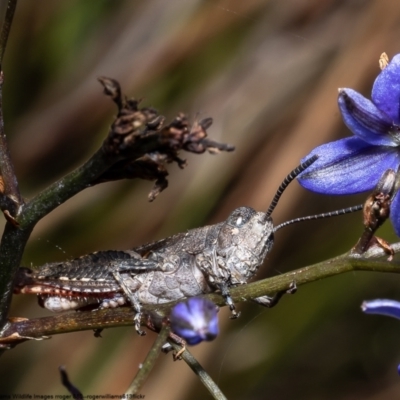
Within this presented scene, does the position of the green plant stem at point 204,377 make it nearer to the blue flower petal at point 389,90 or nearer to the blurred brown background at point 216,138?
the blue flower petal at point 389,90

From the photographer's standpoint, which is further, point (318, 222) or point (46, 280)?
point (318, 222)

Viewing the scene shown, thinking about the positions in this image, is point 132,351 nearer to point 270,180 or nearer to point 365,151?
point 270,180

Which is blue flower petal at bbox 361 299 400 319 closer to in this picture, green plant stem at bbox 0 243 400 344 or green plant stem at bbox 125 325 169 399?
green plant stem at bbox 0 243 400 344

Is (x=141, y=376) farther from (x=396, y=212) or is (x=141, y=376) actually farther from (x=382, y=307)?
(x=396, y=212)

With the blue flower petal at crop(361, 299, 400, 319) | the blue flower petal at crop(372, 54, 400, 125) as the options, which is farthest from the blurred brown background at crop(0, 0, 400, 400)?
the blue flower petal at crop(361, 299, 400, 319)

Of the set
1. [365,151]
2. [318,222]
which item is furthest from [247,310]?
[365,151]

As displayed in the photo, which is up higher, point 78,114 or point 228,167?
point 78,114
